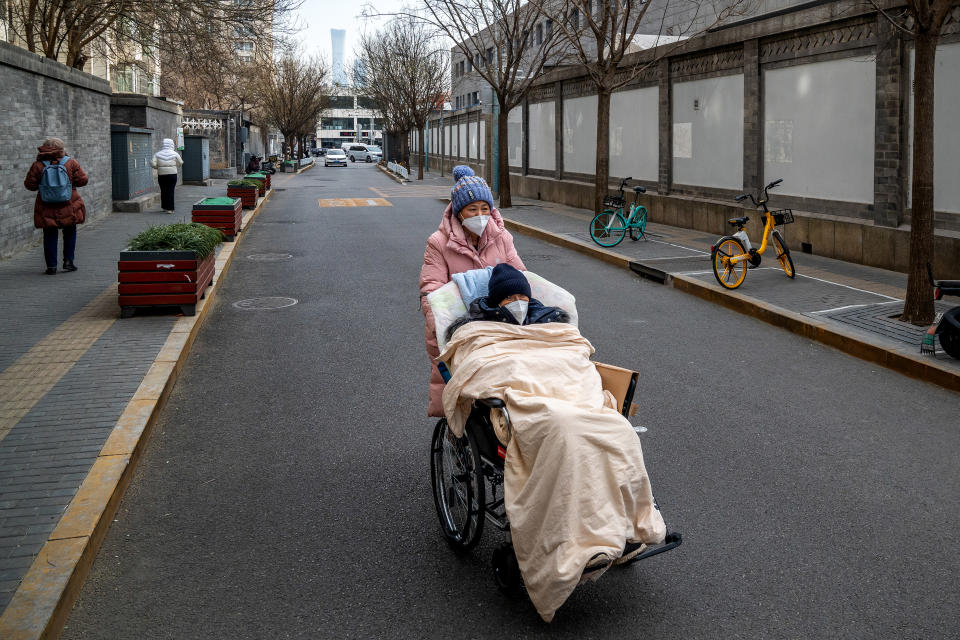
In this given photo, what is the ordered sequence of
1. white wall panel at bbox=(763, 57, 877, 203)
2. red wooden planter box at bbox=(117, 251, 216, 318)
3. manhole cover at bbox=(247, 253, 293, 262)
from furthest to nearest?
manhole cover at bbox=(247, 253, 293, 262)
white wall panel at bbox=(763, 57, 877, 203)
red wooden planter box at bbox=(117, 251, 216, 318)

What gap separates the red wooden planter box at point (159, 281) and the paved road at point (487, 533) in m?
0.57

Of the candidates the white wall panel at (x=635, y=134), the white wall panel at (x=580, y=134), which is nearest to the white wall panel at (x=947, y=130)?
the white wall panel at (x=635, y=134)

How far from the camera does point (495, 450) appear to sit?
407 cm

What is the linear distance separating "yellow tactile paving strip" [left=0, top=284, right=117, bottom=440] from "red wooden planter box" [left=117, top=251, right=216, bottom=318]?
0.31 meters

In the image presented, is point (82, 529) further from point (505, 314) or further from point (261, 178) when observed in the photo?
point (261, 178)

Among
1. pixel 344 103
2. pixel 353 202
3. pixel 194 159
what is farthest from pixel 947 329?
pixel 344 103

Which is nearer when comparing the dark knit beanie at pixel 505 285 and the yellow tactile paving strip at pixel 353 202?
the dark knit beanie at pixel 505 285

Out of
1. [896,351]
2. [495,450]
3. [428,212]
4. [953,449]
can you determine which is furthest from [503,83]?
[495,450]

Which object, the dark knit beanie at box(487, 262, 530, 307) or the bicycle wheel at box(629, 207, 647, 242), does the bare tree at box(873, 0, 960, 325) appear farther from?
the bicycle wheel at box(629, 207, 647, 242)

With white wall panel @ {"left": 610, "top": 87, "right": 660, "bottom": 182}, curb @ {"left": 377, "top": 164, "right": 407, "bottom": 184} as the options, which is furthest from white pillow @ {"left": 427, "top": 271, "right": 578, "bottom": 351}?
curb @ {"left": 377, "top": 164, "right": 407, "bottom": 184}

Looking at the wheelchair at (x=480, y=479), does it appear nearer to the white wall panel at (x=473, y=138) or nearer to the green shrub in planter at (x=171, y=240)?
the green shrub in planter at (x=171, y=240)

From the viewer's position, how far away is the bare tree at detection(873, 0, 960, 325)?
9320mm

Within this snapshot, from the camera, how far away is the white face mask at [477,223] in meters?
5.09

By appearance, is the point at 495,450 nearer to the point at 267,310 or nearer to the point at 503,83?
the point at 267,310
